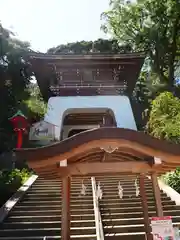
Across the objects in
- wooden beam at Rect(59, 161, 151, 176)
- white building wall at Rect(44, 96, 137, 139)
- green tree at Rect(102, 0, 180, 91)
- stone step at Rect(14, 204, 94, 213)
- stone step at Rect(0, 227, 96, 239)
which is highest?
green tree at Rect(102, 0, 180, 91)

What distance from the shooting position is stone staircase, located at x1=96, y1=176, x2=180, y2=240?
6680mm

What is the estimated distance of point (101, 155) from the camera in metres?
4.95

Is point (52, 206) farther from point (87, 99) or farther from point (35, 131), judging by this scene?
point (87, 99)

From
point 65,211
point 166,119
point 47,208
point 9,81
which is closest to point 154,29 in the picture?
point 166,119

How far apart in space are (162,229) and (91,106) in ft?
50.5

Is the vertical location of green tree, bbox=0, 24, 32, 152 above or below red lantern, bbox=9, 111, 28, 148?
above

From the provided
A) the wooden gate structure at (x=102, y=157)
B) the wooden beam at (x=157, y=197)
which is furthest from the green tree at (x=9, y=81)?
the wooden beam at (x=157, y=197)

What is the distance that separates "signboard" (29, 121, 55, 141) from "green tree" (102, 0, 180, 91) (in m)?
12.5

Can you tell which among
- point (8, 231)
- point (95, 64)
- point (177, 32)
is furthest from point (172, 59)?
point (8, 231)

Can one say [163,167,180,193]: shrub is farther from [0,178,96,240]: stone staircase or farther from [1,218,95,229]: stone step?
[1,218,95,229]: stone step

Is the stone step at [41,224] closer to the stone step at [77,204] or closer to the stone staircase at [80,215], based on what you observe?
the stone staircase at [80,215]

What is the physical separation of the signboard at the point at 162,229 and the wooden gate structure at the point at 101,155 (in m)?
0.55

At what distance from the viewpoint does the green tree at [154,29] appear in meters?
27.5

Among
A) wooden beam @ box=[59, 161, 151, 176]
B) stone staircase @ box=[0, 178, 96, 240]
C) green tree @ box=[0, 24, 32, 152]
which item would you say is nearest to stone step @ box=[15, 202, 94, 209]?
stone staircase @ box=[0, 178, 96, 240]
